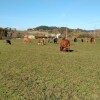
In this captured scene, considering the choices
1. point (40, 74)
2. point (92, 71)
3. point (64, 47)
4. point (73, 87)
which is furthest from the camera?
point (64, 47)

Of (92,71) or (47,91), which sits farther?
(92,71)

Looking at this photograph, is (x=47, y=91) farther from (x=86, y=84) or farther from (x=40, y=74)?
(x=40, y=74)

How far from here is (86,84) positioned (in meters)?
12.3

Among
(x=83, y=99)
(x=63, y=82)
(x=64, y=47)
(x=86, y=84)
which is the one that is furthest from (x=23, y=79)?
(x=64, y=47)

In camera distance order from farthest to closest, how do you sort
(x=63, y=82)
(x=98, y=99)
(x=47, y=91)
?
1. (x=63, y=82)
2. (x=47, y=91)
3. (x=98, y=99)

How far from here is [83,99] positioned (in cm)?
1012

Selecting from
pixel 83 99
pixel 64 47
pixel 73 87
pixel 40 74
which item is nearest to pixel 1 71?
pixel 40 74

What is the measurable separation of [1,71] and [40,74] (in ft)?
6.23

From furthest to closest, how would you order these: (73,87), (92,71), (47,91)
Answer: (92,71)
(73,87)
(47,91)

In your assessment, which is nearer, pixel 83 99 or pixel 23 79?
pixel 83 99

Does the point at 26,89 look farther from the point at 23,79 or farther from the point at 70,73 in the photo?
the point at 70,73

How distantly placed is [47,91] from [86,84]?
6.91ft

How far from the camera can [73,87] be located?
38.4 feet

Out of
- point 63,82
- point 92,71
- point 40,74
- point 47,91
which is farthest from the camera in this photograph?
point 92,71
